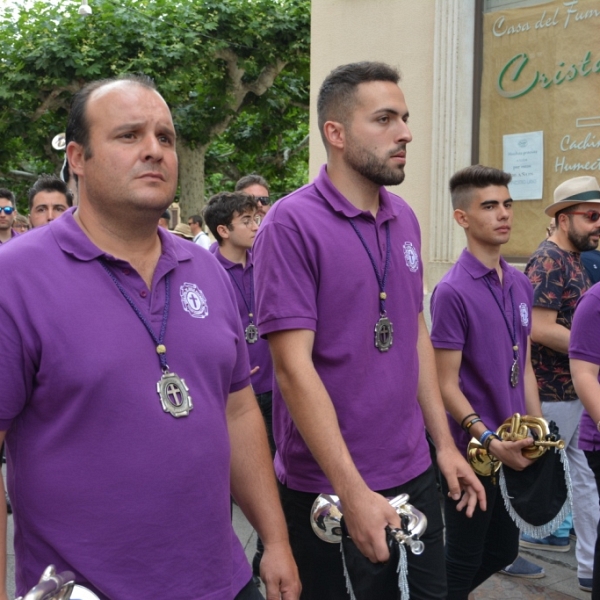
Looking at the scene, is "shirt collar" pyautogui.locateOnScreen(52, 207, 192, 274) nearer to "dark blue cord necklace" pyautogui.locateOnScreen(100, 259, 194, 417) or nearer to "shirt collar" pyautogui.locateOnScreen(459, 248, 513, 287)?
"dark blue cord necklace" pyautogui.locateOnScreen(100, 259, 194, 417)

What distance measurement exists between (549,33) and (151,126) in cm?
636

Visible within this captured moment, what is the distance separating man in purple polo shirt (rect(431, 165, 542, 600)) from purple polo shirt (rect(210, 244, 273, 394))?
175 cm

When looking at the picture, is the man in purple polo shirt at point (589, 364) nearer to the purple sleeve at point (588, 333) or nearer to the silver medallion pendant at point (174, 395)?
the purple sleeve at point (588, 333)

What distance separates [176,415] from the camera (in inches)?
84.4

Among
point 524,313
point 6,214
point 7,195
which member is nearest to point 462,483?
point 524,313

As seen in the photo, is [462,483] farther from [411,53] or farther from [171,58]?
[171,58]

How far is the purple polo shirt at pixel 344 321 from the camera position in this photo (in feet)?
9.55

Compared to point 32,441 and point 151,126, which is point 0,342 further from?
point 151,126

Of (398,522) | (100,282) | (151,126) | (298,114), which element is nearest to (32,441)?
(100,282)

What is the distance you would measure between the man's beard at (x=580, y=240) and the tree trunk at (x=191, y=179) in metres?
15.4

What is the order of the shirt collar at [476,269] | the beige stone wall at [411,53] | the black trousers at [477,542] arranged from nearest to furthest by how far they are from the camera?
the black trousers at [477,542]
the shirt collar at [476,269]
the beige stone wall at [411,53]

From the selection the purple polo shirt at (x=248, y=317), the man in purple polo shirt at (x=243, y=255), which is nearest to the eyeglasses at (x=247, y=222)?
the man in purple polo shirt at (x=243, y=255)

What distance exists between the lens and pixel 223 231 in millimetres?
6441

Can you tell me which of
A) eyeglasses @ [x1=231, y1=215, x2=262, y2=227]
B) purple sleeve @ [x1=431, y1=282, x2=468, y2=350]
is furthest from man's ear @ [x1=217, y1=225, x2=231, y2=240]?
purple sleeve @ [x1=431, y1=282, x2=468, y2=350]
